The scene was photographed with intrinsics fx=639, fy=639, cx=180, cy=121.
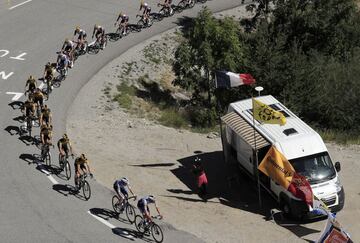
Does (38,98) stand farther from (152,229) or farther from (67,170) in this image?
(152,229)

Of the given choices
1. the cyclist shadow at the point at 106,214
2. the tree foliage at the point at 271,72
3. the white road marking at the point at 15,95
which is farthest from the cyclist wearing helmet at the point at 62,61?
the cyclist shadow at the point at 106,214

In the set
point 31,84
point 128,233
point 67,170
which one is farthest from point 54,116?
point 128,233

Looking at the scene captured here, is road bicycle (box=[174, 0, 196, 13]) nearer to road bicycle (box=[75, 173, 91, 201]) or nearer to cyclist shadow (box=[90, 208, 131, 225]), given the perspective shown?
road bicycle (box=[75, 173, 91, 201])

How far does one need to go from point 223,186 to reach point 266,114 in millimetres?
4163

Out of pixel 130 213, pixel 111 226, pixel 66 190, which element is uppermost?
pixel 66 190

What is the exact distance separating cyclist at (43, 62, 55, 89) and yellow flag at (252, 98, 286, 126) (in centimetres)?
1156

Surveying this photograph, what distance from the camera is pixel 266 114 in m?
25.4

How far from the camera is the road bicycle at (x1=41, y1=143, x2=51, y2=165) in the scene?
26109 mm

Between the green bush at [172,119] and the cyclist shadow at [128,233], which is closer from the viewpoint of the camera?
the cyclist shadow at [128,233]

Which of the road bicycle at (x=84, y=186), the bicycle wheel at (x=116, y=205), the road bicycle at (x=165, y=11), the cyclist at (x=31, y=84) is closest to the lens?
the bicycle wheel at (x=116, y=205)

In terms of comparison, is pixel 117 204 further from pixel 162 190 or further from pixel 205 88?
pixel 205 88

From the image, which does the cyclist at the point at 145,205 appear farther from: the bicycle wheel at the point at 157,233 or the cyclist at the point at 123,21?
the cyclist at the point at 123,21

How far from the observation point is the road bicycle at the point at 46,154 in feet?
85.7

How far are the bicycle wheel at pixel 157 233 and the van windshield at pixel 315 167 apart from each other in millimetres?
6211
